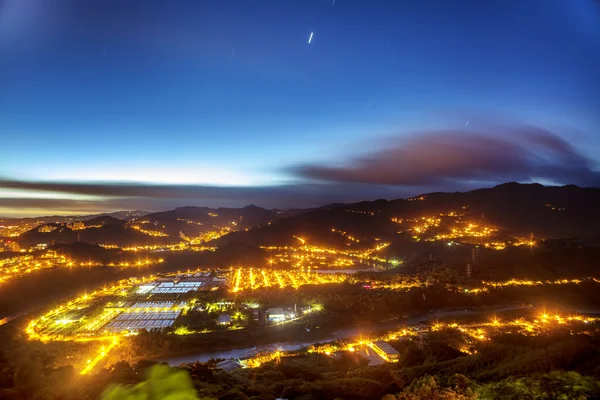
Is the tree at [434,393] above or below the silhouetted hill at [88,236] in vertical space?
above

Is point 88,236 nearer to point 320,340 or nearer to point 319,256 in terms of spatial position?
point 319,256

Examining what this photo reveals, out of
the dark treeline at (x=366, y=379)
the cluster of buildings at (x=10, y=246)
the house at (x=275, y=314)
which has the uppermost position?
the dark treeline at (x=366, y=379)

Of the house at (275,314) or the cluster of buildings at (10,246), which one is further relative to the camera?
the cluster of buildings at (10,246)

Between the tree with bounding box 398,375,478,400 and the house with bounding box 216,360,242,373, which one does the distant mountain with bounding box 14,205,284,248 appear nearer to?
the house with bounding box 216,360,242,373

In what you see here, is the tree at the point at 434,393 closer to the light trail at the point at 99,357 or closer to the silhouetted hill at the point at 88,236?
the light trail at the point at 99,357

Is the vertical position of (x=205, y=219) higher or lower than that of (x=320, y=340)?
higher

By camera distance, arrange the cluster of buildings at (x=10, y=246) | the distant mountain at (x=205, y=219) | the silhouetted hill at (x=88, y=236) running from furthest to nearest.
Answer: the distant mountain at (x=205, y=219) < the silhouetted hill at (x=88, y=236) < the cluster of buildings at (x=10, y=246)

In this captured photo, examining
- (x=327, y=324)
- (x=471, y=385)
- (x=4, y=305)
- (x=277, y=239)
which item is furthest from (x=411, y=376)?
(x=277, y=239)

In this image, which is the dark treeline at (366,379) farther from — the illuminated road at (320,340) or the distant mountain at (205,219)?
the distant mountain at (205,219)

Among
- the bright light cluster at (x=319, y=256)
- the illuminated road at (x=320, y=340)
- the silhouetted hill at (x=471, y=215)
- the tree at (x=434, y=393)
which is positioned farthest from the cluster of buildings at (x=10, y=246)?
the tree at (x=434, y=393)

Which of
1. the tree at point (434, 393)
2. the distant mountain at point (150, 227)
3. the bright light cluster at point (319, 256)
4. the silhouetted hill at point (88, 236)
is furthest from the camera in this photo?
the distant mountain at point (150, 227)

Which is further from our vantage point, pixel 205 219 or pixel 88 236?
pixel 205 219

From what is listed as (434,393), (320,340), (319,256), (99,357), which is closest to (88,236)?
(319,256)
